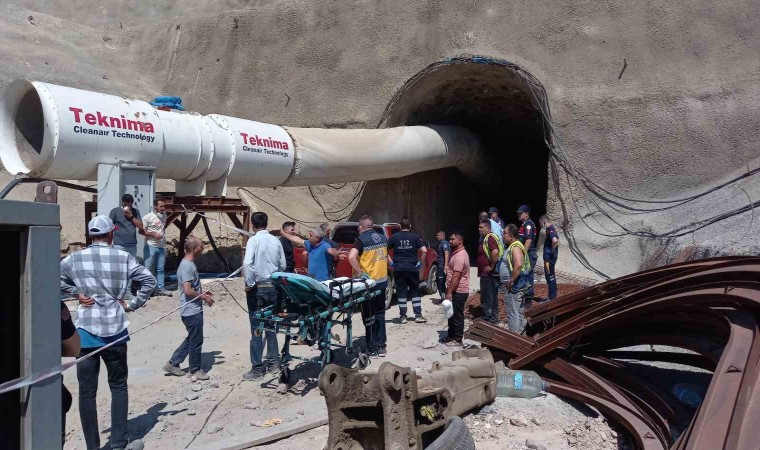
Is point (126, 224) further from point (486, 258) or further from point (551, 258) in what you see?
point (551, 258)

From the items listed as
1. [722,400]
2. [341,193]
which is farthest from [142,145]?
[722,400]

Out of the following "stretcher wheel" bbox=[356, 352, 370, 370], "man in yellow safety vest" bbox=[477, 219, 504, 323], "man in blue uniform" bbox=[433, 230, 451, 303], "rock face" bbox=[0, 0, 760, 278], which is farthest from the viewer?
"rock face" bbox=[0, 0, 760, 278]

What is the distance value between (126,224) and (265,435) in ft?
16.7

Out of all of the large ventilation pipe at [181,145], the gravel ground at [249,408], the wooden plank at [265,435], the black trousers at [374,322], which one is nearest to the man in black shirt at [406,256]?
the gravel ground at [249,408]

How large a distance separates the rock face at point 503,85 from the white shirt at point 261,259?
7.52m

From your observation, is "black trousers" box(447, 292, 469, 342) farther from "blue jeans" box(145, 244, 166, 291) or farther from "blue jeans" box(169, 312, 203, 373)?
"blue jeans" box(145, 244, 166, 291)

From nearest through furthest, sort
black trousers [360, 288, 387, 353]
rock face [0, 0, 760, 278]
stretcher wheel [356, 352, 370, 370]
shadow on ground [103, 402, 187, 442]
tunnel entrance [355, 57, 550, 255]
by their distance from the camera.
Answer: shadow on ground [103, 402, 187, 442]
stretcher wheel [356, 352, 370, 370]
black trousers [360, 288, 387, 353]
rock face [0, 0, 760, 278]
tunnel entrance [355, 57, 550, 255]

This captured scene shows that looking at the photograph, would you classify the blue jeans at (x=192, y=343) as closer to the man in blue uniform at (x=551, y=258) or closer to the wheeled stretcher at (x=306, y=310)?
the wheeled stretcher at (x=306, y=310)

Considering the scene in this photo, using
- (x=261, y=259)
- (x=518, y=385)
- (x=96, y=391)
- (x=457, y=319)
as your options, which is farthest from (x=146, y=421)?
(x=457, y=319)

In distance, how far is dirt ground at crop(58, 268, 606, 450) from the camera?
5699 millimetres

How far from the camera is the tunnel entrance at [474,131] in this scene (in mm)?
16203

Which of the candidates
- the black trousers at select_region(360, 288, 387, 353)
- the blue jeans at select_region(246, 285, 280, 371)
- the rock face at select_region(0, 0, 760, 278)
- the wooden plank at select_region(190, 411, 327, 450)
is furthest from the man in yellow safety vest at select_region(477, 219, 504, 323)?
the rock face at select_region(0, 0, 760, 278)

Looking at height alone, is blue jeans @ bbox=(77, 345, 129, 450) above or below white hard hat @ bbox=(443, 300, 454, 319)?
below

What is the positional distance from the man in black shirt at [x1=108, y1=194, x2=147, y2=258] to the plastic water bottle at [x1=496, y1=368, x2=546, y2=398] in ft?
18.7
